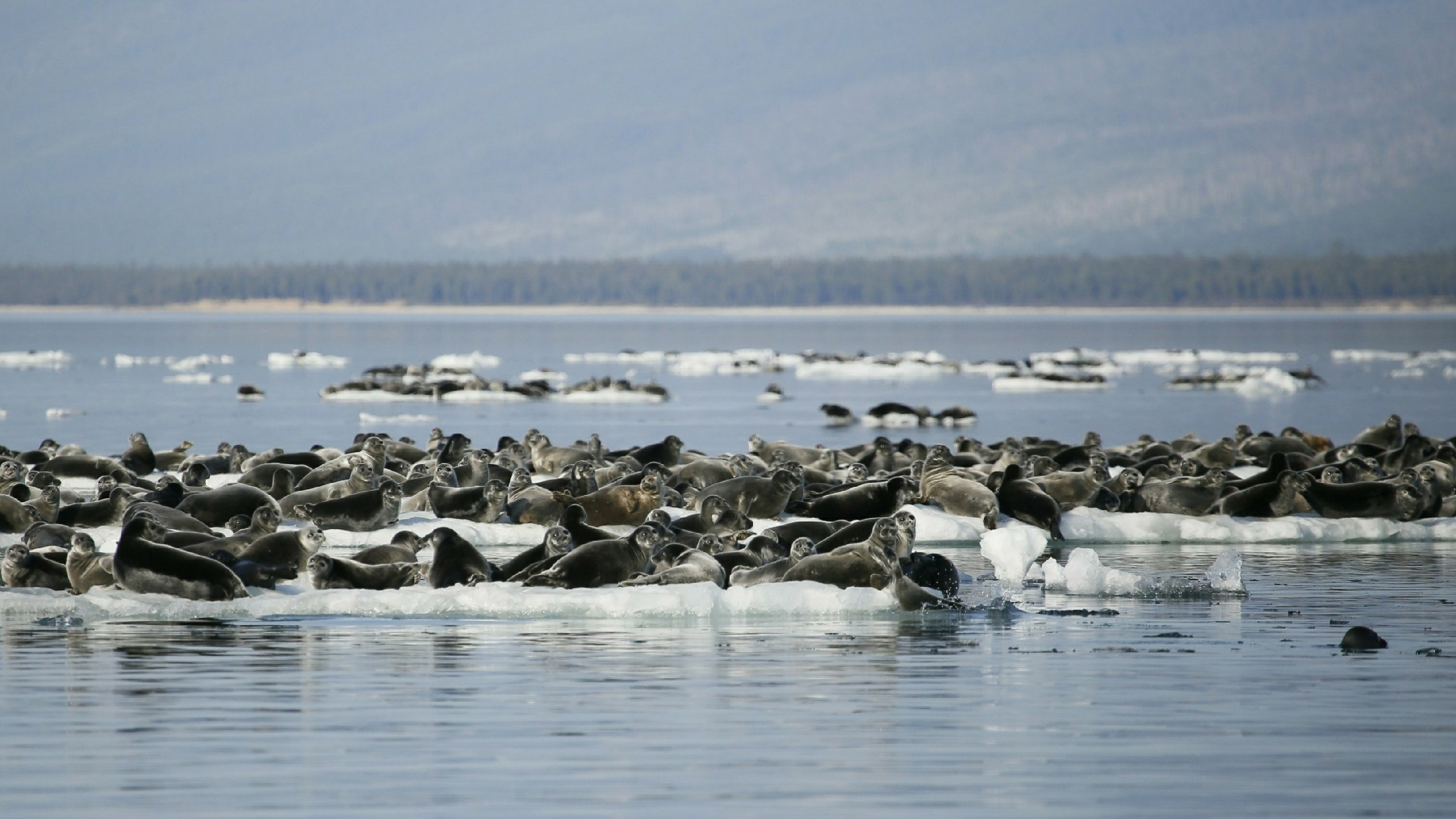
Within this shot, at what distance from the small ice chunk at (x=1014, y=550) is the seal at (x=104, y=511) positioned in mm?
7959

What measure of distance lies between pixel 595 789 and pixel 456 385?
40.6 metres

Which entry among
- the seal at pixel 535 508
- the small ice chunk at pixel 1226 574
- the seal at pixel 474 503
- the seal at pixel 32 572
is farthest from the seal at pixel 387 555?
the small ice chunk at pixel 1226 574

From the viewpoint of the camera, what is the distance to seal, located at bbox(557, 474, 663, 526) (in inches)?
711

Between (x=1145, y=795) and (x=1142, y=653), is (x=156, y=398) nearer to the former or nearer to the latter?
(x=1142, y=653)

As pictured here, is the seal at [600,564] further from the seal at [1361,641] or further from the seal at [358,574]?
the seal at [1361,641]

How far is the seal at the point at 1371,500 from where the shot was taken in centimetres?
1888

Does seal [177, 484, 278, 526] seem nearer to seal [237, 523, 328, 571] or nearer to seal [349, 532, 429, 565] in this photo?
seal [237, 523, 328, 571]

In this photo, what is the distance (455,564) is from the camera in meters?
13.7

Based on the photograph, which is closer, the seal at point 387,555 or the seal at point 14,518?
the seal at point 387,555

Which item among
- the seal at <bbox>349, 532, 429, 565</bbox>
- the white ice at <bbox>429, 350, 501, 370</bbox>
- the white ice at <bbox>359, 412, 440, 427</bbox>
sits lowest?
the white ice at <bbox>359, 412, 440, 427</bbox>

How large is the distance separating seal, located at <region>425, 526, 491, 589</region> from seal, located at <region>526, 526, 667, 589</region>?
372 millimetres

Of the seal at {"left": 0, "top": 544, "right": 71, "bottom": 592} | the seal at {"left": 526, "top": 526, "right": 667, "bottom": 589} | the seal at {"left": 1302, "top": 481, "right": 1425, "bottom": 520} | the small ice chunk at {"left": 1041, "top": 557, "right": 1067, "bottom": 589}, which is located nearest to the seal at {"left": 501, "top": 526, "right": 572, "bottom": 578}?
the seal at {"left": 526, "top": 526, "right": 667, "bottom": 589}

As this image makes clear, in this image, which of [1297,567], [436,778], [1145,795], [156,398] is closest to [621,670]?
[436,778]

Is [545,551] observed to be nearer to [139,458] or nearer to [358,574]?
[358,574]
